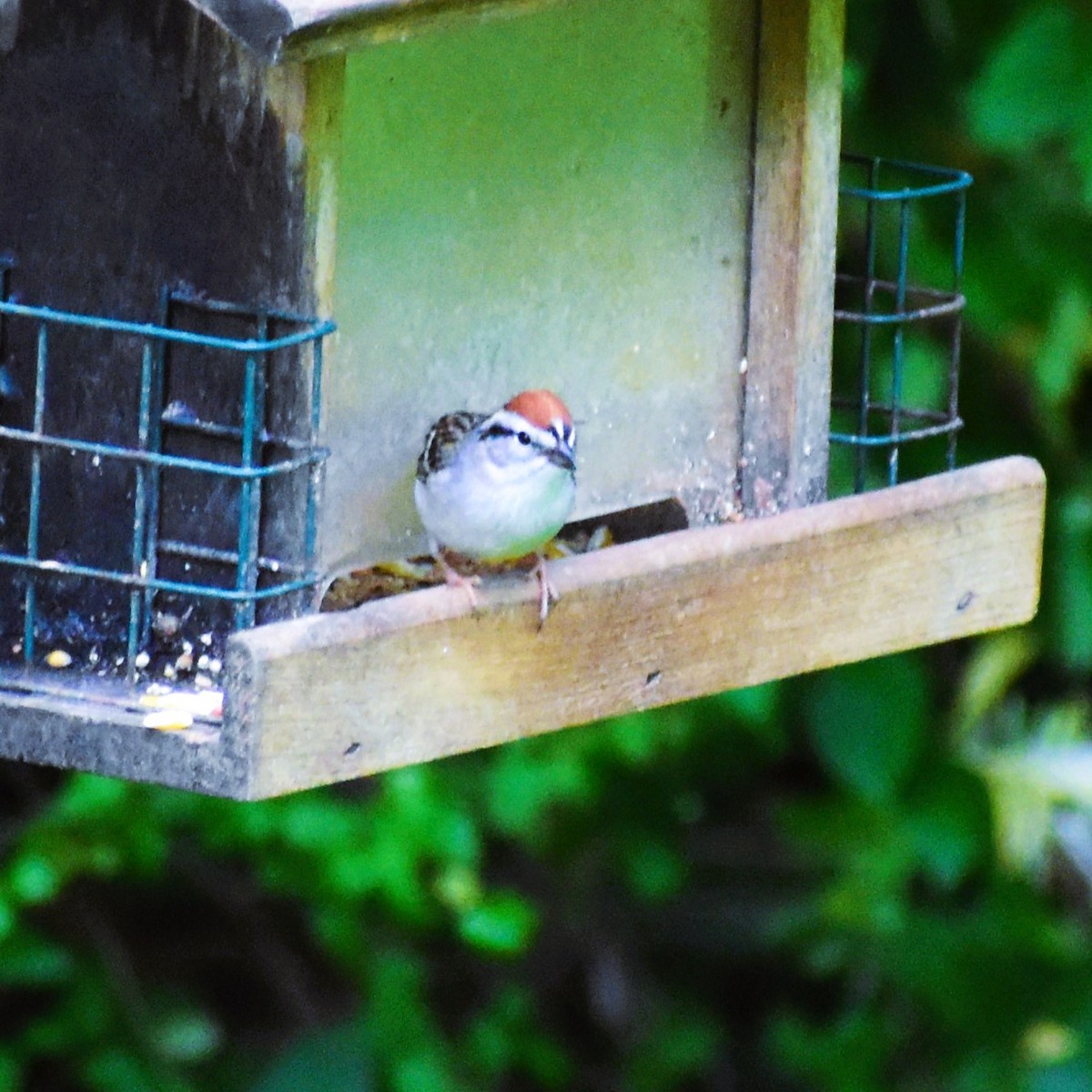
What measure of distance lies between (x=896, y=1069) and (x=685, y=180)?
9.07ft

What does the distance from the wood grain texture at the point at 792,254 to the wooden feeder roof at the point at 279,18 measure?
2.86 ft

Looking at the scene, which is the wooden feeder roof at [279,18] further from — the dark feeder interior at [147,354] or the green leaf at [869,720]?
the green leaf at [869,720]

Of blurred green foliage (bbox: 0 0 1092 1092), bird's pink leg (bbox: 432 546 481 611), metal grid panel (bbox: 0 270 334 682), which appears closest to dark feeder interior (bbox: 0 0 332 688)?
metal grid panel (bbox: 0 270 334 682)

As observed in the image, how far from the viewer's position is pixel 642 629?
2273mm

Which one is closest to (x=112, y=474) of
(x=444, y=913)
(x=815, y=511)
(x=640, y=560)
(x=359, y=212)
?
(x=359, y=212)

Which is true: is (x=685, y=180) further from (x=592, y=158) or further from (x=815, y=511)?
(x=815, y=511)

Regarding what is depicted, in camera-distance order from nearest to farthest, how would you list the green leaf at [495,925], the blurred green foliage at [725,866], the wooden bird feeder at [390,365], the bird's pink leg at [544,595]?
the wooden bird feeder at [390,365] < the bird's pink leg at [544,595] < the green leaf at [495,925] < the blurred green foliage at [725,866]

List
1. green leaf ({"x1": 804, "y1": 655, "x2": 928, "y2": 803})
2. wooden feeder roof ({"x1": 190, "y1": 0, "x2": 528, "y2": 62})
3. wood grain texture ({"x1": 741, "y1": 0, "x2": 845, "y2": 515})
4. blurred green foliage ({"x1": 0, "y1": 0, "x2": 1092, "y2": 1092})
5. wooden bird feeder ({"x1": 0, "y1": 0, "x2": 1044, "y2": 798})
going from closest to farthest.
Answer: wooden feeder roof ({"x1": 190, "y1": 0, "x2": 528, "y2": 62}), wooden bird feeder ({"x1": 0, "y1": 0, "x2": 1044, "y2": 798}), wood grain texture ({"x1": 741, "y1": 0, "x2": 845, "y2": 515}), blurred green foliage ({"x1": 0, "y1": 0, "x2": 1092, "y2": 1092}), green leaf ({"x1": 804, "y1": 655, "x2": 928, "y2": 803})

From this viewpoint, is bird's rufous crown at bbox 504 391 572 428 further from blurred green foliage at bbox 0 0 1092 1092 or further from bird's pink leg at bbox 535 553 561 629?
blurred green foliage at bbox 0 0 1092 1092

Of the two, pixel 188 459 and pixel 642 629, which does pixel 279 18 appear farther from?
pixel 642 629

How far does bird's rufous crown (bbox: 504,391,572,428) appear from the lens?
2197mm

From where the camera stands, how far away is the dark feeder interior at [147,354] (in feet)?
6.81

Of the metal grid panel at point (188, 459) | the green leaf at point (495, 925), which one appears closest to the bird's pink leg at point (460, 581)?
the metal grid panel at point (188, 459)

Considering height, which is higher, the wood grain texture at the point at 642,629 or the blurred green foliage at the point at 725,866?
the wood grain texture at the point at 642,629
